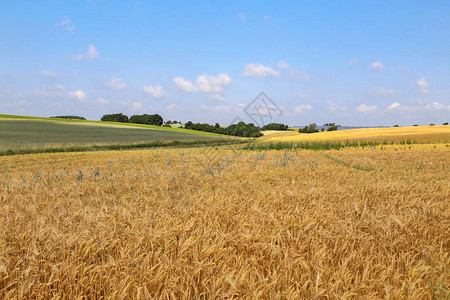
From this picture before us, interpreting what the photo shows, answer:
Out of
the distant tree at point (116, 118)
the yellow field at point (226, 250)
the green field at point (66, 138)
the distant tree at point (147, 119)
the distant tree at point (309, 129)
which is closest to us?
the yellow field at point (226, 250)

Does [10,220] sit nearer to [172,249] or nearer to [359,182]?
[172,249]

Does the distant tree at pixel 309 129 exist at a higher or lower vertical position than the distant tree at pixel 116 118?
lower

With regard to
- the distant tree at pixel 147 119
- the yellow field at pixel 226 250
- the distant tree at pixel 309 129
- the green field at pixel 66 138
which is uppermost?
the distant tree at pixel 147 119

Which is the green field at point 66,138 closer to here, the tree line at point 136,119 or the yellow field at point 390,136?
the yellow field at point 390,136

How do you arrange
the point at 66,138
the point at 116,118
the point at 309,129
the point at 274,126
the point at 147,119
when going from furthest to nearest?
the point at 147,119 → the point at 116,118 → the point at 274,126 → the point at 309,129 → the point at 66,138

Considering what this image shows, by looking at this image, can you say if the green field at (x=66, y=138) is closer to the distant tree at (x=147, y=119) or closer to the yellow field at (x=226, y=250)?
the yellow field at (x=226, y=250)

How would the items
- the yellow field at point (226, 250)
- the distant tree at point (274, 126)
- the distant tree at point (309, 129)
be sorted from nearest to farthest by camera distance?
1. the yellow field at point (226, 250)
2. the distant tree at point (309, 129)
3. the distant tree at point (274, 126)

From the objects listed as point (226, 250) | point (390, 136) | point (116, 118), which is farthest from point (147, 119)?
point (226, 250)

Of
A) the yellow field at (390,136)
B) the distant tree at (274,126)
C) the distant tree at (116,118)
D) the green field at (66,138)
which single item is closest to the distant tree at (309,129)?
the distant tree at (274,126)

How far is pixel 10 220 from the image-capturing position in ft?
7.85

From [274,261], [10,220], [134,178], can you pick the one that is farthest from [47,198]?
[274,261]

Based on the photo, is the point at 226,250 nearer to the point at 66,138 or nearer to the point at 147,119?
the point at 66,138

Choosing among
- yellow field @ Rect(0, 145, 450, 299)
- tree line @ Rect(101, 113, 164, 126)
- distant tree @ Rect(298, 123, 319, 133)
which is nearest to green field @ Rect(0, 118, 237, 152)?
yellow field @ Rect(0, 145, 450, 299)

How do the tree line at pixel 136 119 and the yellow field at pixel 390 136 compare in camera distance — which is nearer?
the yellow field at pixel 390 136
